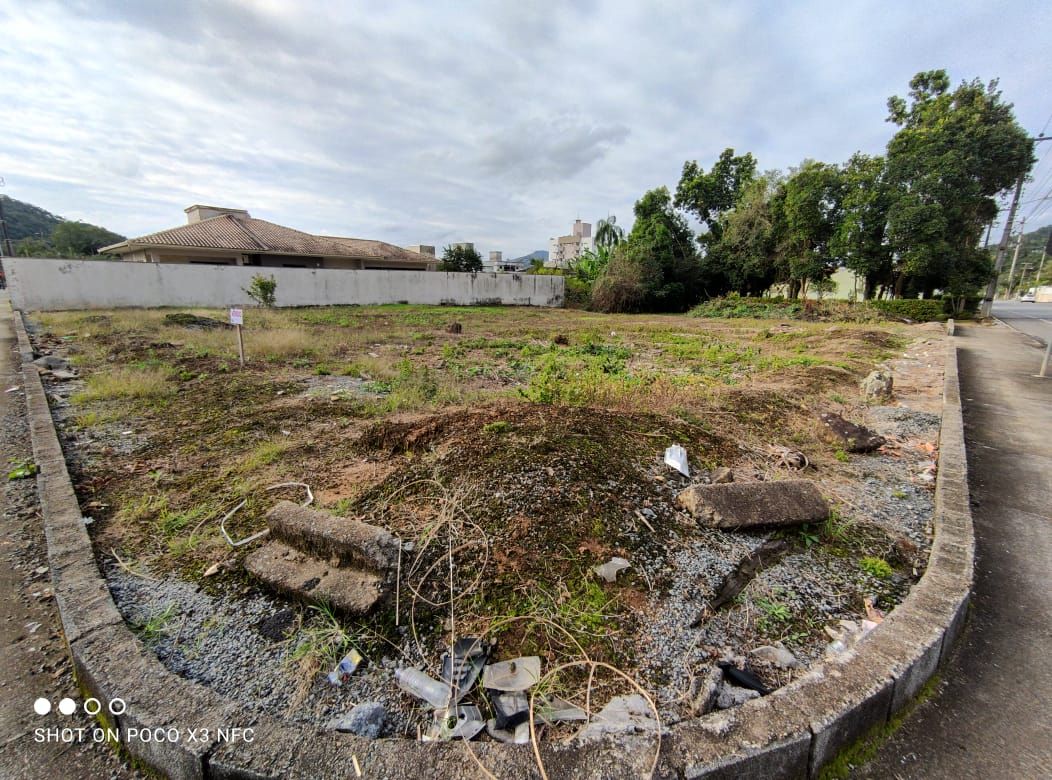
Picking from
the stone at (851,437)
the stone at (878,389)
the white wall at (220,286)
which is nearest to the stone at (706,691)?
the stone at (851,437)

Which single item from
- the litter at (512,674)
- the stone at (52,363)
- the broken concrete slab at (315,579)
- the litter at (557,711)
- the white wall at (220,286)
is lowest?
the litter at (557,711)

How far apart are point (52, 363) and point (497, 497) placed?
803 centimetres

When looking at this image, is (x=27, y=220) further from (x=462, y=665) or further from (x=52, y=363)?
(x=462, y=665)

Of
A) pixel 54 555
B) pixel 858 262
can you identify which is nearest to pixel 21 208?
pixel 54 555

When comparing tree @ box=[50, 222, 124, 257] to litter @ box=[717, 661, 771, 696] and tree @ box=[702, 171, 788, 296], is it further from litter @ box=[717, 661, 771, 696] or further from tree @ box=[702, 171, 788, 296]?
litter @ box=[717, 661, 771, 696]

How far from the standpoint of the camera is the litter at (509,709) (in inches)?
54.9

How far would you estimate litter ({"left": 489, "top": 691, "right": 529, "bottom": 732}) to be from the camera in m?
1.40

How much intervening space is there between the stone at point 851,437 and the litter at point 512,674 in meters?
3.49

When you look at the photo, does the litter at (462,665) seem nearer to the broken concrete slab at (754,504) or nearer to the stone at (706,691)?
the stone at (706,691)

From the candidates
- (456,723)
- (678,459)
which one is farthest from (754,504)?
(456,723)

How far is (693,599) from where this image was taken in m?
1.92

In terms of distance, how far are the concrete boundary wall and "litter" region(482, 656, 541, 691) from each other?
286 mm

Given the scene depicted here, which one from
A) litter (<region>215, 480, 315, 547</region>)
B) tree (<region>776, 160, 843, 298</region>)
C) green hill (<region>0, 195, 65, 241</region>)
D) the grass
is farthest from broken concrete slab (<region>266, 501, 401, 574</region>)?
green hill (<region>0, 195, 65, 241</region>)

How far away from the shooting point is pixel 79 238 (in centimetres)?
3478
